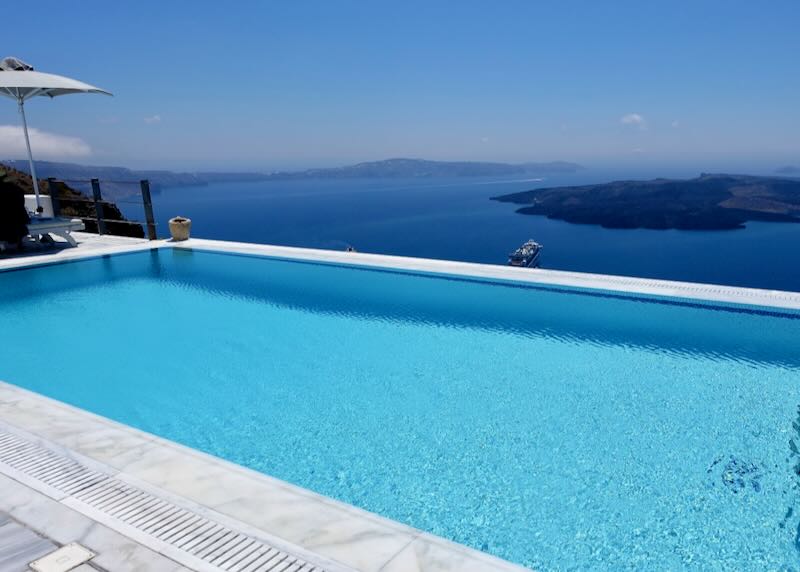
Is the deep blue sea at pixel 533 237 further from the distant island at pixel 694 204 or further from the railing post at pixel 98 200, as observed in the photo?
the railing post at pixel 98 200

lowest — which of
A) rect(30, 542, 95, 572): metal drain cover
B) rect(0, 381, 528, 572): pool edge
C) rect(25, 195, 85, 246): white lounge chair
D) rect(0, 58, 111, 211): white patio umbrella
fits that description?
rect(0, 381, 528, 572): pool edge

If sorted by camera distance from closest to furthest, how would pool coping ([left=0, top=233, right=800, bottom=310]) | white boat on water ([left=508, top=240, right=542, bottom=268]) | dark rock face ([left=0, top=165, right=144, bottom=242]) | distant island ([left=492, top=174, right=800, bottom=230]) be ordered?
pool coping ([left=0, top=233, right=800, bottom=310]), dark rock face ([left=0, top=165, right=144, bottom=242]), white boat on water ([left=508, top=240, right=542, bottom=268]), distant island ([left=492, top=174, right=800, bottom=230])

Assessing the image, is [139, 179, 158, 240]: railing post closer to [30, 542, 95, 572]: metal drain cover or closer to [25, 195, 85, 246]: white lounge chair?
Result: [25, 195, 85, 246]: white lounge chair

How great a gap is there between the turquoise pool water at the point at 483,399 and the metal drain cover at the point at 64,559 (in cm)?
120

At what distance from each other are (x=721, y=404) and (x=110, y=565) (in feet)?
13.6

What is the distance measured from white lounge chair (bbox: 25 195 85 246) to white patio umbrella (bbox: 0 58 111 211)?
0.33 metres

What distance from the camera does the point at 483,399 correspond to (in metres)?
4.13

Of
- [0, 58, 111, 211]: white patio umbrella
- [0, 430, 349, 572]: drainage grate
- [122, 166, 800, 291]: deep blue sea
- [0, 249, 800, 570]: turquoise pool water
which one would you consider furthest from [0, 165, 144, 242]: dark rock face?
[122, 166, 800, 291]: deep blue sea

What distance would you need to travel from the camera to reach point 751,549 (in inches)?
95.7

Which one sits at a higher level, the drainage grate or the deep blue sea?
the drainage grate

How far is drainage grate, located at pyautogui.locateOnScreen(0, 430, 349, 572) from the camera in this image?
1.98 metres

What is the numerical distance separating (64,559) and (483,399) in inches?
116

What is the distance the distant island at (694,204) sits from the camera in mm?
82125

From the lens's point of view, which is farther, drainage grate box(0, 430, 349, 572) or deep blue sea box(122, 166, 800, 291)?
deep blue sea box(122, 166, 800, 291)
